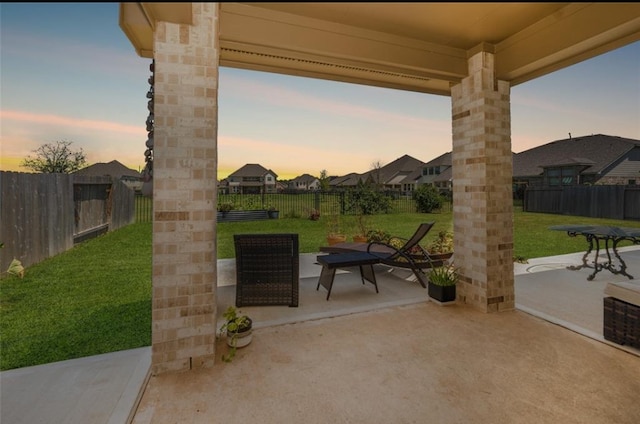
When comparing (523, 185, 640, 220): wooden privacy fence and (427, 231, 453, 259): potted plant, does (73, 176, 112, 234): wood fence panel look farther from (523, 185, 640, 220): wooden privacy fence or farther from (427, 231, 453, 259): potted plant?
(523, 185, 640, 220): wooden privacy fence

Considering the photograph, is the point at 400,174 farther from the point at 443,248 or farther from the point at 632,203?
the point at 443,248

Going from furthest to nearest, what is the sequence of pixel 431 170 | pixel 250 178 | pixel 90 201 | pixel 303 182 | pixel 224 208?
pixel 303 182, pixel 250 178, pixel 431 170, pixel 224 208, pixel 90 201

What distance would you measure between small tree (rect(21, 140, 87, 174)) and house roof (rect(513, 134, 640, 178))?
3915 cm

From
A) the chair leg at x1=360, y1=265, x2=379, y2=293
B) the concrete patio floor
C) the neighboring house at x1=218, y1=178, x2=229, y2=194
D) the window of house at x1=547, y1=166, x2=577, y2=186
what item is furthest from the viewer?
the window of house at x1=547, y1=166, x2=577, y2=186

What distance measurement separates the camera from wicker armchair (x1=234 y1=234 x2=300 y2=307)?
415 cm

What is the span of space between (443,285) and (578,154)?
28.5m

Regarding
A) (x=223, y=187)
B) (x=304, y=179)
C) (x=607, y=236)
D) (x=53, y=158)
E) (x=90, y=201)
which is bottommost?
(x=607, y=236)

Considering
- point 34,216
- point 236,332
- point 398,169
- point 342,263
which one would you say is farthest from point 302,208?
point 398,169

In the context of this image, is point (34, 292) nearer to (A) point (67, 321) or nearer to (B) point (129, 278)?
(B) point (129, 278)

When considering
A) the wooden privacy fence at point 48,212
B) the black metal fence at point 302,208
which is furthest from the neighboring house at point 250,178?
the wooden privacy fence at point 48,212

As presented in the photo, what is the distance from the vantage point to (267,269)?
13.8 ft

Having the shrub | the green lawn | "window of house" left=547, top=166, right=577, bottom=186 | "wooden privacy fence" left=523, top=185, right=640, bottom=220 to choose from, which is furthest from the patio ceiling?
"window of house" left=547, top=166, right=577, bottom=186

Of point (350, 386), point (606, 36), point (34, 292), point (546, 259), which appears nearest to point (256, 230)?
point (34, 292)

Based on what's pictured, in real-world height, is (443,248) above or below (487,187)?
below
